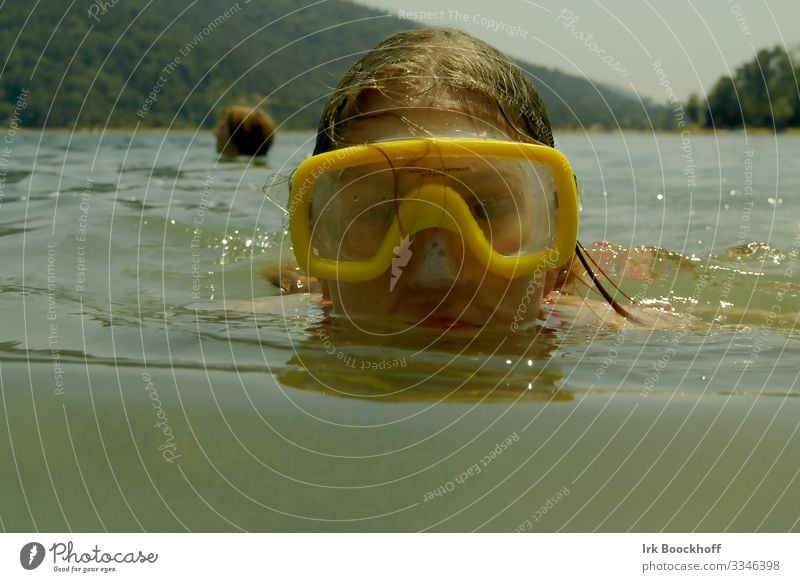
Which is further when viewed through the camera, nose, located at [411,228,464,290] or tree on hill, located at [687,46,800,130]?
tree on hill, located at [687,46,800,130]

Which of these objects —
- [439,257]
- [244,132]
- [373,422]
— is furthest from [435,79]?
[244,132]

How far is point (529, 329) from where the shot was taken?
7.77 feet

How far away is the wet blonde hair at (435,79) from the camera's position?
2.31 m

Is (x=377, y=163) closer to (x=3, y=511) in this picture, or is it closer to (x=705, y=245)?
(x=3, y=511)

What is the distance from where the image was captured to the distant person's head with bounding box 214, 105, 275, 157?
8.56m

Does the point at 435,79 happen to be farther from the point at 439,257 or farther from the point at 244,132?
the point at 244,132

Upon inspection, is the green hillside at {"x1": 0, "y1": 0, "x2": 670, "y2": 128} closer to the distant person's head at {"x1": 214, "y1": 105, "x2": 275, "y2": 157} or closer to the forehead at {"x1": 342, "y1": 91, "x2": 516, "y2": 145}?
the distant person's head at {"x1": 214, "y1": 105, "x2": 275, "y2": 157}

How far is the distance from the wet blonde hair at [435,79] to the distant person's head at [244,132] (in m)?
5.91
